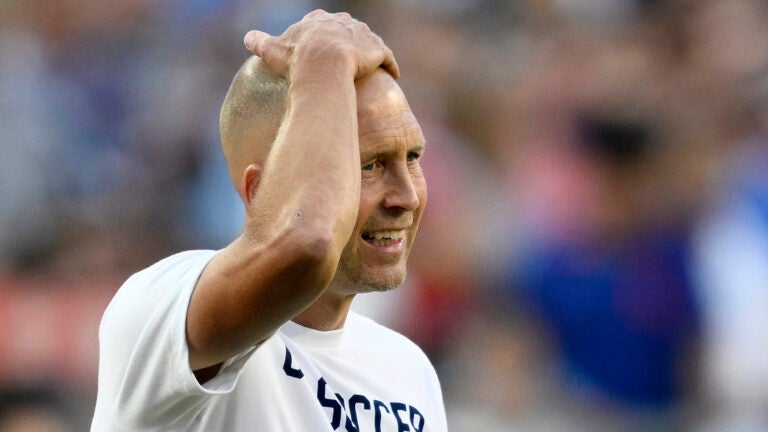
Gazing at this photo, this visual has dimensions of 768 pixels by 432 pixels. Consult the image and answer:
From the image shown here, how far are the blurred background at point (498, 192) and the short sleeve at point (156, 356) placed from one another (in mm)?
3190

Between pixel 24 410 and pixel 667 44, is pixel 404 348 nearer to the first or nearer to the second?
pixel 24 410

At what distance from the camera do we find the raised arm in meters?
1.79

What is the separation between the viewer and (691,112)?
246 inches

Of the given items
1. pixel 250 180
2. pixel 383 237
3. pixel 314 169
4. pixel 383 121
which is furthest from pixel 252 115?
pixel 314 169

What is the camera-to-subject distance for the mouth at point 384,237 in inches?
103

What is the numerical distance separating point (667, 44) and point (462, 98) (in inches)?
51.8

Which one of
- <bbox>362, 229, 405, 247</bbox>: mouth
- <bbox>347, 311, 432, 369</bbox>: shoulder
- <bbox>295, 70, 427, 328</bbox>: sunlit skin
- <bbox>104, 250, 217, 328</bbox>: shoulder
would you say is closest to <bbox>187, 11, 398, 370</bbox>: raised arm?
<bbox>104, 250, 217, 328</bbox>: shoulder

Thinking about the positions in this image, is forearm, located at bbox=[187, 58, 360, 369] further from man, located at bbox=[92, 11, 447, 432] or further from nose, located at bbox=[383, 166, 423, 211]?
nose, located at bbox=[383, 166, 423, 211]

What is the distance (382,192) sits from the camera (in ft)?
8.39

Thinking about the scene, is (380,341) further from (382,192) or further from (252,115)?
(252,115)

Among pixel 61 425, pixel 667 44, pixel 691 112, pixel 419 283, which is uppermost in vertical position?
pixel 667 44

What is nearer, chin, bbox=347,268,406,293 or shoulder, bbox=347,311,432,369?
chin, bbox=347,268,406,293

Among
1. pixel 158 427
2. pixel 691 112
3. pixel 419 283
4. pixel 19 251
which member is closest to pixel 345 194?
pixel 158 427

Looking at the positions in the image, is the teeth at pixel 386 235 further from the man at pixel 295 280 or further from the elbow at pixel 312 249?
the elbow at pixel 312 249
